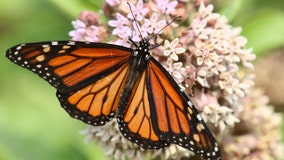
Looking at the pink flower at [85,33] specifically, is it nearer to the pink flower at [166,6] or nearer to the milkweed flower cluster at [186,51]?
the milkweed flower cluster at [186,51]

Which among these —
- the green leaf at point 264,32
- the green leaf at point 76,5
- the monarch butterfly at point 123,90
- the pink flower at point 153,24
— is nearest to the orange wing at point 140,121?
the monarch butterfly at point 123,90

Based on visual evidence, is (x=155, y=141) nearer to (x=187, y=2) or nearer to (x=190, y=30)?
(x=190, y=30)

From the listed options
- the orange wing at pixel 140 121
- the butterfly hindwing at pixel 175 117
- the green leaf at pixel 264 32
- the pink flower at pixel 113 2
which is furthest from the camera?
the green leaf at pixel 264 32

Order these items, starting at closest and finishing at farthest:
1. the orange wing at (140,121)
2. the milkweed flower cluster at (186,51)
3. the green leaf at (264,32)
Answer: the orange wing at (140,121) < the milkweed flower cluster at (186,51) < the green leaf at (264,32)

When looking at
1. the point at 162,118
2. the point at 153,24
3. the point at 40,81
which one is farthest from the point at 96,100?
the point at 40,81

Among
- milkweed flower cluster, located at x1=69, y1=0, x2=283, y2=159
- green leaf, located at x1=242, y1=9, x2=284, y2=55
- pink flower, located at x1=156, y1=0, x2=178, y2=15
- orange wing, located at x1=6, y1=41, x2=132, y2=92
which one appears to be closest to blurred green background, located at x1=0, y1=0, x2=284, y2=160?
green leaf, located at x1=242, y1=9, x2=284, y2=55

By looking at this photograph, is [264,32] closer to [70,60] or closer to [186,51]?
[186,51]

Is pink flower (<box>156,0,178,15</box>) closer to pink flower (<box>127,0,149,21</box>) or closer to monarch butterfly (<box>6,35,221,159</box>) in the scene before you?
pink flower (<box>127,0,149,21</box>)
